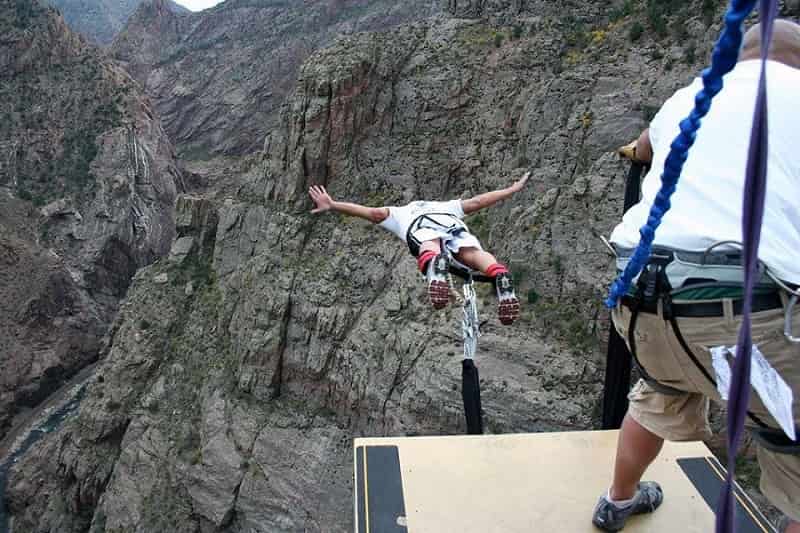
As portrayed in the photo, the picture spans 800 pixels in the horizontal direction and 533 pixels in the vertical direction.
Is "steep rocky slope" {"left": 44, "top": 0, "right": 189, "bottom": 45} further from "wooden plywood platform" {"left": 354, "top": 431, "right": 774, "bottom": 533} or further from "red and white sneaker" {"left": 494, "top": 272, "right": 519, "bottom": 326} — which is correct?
"wooden plywood platform" {"left": 354, "top": 431, "right": 774, "bottom": 533}

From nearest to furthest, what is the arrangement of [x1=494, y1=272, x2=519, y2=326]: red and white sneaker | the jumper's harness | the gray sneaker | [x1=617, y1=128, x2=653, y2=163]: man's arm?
[x1=617, y1=128, x2=653, y2=163]: man's arm → the gray sneaker → [x1=494, y1=272, x2=519, y2=326]: red and white sneaker → the jumper's harness

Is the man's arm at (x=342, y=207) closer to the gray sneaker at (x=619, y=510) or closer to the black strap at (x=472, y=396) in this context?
the black strap at (x=472, y=396)

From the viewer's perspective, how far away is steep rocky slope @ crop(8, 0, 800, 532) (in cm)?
1398

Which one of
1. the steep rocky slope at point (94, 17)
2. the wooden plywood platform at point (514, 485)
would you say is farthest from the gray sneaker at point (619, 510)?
the steep rocky slope at point (94, 17)

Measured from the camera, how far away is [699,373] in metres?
2.37

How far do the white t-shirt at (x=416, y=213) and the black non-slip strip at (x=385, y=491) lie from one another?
2.06 metres

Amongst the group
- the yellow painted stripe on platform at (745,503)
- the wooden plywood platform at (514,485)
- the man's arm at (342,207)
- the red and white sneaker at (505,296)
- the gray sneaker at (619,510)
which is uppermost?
the man's arm at (342,207)

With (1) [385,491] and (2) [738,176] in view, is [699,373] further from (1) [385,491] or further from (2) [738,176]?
(1) [385,491]

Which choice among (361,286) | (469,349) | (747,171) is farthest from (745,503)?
(361,286)

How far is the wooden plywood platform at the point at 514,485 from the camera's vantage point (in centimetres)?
356

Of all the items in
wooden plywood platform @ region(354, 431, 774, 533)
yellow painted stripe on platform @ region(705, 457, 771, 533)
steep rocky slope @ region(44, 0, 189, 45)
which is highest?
steep rocky slope @ region(44, 0, 189, 45)

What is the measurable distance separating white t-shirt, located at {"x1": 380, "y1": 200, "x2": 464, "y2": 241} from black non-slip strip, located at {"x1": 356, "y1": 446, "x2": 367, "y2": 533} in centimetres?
210

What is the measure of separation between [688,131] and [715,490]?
2874mm

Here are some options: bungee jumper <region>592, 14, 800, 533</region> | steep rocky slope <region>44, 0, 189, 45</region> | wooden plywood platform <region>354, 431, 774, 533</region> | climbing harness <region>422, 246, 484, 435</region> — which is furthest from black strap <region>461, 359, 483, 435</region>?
steep rocky slope <region>44, 0, 189, 45</region>
